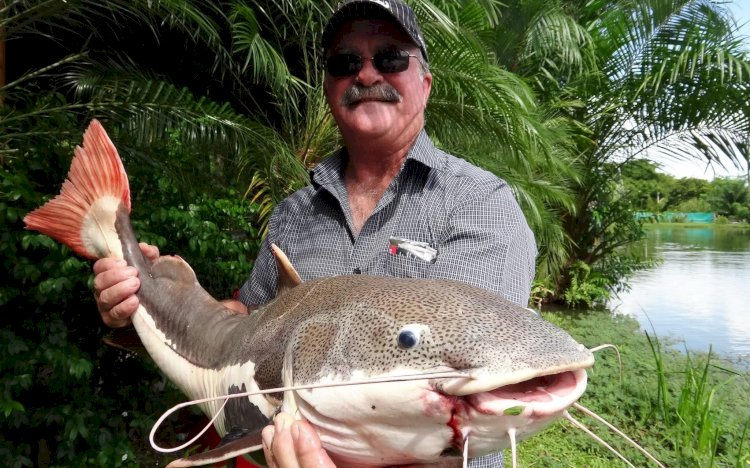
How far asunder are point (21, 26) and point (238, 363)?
2758 millimetres

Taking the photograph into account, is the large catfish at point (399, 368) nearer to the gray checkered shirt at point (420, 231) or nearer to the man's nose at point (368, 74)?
the gray checkered shirt at point (420, 231)

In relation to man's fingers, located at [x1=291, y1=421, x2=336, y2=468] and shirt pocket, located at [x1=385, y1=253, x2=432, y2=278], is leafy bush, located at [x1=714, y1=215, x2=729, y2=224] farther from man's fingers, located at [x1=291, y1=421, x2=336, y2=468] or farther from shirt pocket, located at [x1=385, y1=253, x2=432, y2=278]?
man's fingers, located at [x1=291, y1=421, x2=336, y2=468]

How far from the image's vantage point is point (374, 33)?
2307 millimetres

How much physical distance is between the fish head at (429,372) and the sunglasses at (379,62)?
3.88 ft

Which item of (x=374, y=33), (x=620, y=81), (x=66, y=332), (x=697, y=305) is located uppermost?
(x=620, y=81)

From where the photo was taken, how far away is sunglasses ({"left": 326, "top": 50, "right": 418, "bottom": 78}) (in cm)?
229

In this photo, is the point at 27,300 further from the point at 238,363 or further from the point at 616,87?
the point at 616,87

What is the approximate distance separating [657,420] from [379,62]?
15.7 ft

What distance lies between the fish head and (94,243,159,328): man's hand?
3.59ft

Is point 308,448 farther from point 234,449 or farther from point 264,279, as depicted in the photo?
point 264,279

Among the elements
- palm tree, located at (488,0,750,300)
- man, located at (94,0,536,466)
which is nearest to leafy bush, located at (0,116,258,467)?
man, located at (94,0,536,466)

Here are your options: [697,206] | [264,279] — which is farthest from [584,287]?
[697,206]

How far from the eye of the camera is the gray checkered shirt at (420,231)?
187 centimetres

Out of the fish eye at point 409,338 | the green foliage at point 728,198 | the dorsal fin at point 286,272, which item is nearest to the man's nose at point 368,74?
the dorsal fin at point 286,272
